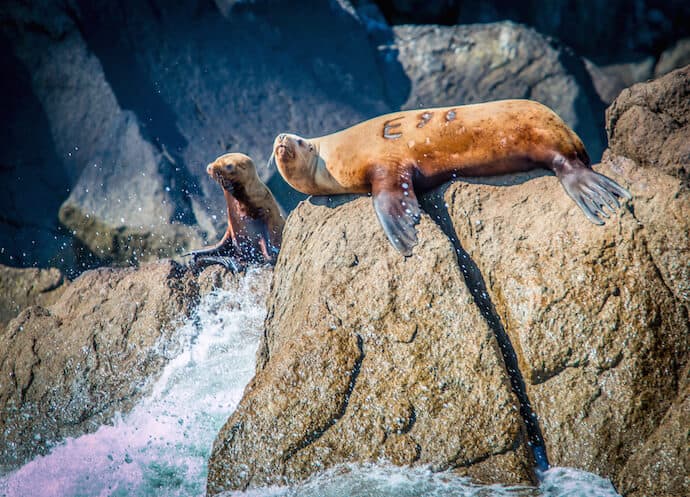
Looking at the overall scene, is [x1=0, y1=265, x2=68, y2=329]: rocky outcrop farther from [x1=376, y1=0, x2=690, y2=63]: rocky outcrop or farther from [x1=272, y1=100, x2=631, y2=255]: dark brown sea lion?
[x1=376, y1=0, x2=690, y2=63]: rocky outcrop

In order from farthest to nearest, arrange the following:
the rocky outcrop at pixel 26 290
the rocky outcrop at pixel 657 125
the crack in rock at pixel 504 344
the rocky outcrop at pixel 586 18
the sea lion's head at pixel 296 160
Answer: the rocky outcrop at pixel 586 18
the rocky outcrop at pixel 26 290
the sea lion's head at pixel 296 160
the rocky outcrop at pixel 657 125
the crack in rock at pixel 504 344

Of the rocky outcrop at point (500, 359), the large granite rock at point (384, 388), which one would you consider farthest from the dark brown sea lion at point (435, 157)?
the large granite rock at point (384, 388)

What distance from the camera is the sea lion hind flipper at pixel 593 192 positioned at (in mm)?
2488

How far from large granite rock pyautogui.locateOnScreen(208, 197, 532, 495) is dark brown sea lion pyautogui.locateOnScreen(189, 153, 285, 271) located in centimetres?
235

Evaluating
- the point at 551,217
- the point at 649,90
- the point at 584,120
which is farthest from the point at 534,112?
the point at 584,120

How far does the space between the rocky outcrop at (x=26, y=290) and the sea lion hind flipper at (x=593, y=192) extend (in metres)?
4.62

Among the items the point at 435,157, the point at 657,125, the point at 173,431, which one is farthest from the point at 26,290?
the point at 657,125

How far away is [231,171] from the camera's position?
4852mm

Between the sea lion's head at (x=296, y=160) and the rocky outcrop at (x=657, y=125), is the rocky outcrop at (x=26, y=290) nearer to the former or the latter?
the sea lion's head at (x=296, y=160)

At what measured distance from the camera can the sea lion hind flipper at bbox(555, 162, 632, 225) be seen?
249 cm

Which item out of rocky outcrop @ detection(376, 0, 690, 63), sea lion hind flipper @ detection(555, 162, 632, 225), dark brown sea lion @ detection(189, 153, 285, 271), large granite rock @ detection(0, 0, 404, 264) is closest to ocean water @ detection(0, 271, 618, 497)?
dark brown sea lion @ detection(189, 153, 285, 271)

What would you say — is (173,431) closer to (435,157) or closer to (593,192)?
(435,157)

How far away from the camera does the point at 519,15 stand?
10.3m

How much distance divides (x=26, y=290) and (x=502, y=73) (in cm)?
746
